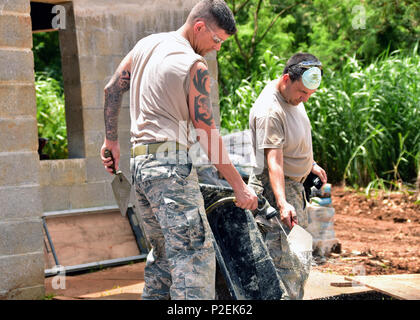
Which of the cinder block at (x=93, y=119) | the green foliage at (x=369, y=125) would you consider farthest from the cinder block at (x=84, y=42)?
the green foliage at (x=369, y=125)

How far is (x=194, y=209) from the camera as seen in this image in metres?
3.04

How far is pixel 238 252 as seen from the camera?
3.46 metres

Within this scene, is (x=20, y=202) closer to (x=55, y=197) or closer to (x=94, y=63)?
(x=55, y=197)

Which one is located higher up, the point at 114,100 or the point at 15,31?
the point at 15,31

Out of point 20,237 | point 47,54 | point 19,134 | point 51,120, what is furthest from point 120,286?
point 47,54

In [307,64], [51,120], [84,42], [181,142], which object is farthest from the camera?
[51,120]

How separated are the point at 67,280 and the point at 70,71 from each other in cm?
229

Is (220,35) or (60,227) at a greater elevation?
(220,35)

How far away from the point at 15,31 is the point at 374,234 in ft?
16.3

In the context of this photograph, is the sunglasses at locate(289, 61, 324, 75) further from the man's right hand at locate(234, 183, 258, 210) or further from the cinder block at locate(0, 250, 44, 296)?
the cinder block at locate(0, 250, 44, 296)

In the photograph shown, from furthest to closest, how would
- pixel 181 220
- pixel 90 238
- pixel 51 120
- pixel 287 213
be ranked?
pixel 51 120, pixel 90 238, pixel 287 213, pixel 181 220
